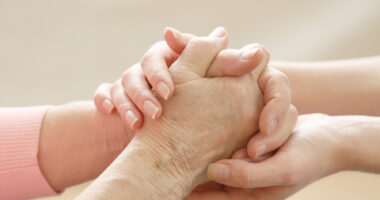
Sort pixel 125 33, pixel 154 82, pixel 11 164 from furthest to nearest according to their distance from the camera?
1. pixel 125 33
2. pixel 11 164
3. pixel 154 82

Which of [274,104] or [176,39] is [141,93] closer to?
[176,39]

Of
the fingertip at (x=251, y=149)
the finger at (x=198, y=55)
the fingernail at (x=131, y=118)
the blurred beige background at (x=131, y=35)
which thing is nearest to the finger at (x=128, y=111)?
the fingernail at (x=131, y=118)

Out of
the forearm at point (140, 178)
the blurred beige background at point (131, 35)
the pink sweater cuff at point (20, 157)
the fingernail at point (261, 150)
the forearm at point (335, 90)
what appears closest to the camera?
Result: the forearm at point (140, 178)

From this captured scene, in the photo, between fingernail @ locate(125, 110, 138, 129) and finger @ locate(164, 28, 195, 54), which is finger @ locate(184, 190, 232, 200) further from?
finger @ locate(164, 28, 195, 54)

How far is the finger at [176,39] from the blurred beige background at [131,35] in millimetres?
642

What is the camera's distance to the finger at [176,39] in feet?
2.66

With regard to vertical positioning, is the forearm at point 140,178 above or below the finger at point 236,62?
below

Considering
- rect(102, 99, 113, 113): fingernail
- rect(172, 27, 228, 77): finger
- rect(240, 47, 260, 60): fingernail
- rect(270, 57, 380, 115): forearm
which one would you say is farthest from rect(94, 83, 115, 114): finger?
rect(270, 57, 380, 115): forearm

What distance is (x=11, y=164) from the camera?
2.95 feet

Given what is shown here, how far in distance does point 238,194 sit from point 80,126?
42 centimetres

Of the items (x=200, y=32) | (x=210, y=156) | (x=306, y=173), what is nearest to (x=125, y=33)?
(x=200, y=32)

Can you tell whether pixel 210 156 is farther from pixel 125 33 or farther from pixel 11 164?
pixel 125 33

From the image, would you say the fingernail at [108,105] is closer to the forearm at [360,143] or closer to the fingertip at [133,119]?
the fingertip at [133,119]

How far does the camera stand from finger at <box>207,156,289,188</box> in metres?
0.71
